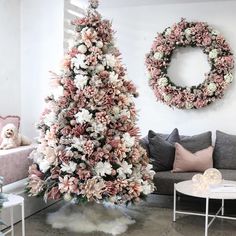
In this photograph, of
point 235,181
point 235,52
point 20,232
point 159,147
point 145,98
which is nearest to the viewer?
point 20,232

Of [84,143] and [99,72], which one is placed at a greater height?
[99,72]

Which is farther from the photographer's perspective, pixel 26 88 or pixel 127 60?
pixel 127 60

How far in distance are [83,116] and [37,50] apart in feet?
5.85

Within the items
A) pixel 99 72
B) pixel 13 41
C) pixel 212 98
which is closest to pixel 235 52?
pixel 212 98

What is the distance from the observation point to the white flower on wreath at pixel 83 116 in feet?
12.9

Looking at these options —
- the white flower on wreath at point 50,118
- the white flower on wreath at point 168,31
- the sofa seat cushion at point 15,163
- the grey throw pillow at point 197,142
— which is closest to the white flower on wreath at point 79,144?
the white flower on wreath at point 50,118

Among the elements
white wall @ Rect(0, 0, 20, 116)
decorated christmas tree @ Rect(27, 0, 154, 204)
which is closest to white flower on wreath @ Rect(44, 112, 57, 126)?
decorated christmas tree @ Rect(27, 0, 154, 204)

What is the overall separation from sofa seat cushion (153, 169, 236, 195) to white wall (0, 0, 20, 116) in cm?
211

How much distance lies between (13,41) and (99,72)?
1.77 metres

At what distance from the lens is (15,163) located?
421 cm

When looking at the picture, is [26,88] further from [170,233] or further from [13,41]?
[170,233]

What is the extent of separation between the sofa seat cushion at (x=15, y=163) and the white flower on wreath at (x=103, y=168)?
89 centimetres

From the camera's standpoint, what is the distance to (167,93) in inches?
214

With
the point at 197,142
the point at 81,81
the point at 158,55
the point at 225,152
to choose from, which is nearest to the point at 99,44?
the point at 81,81
